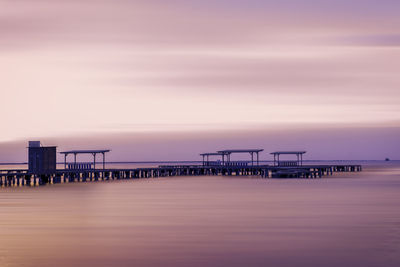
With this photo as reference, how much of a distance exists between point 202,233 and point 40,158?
150 ft

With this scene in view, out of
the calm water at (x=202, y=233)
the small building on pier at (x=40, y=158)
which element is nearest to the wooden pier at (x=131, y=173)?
the small building on pier at (x=40, y=158)

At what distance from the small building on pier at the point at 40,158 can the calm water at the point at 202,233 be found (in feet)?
77.0

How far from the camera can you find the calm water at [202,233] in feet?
71.2

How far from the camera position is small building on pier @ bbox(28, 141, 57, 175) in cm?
7025

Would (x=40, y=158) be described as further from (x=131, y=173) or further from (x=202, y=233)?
(x=202, y=233)

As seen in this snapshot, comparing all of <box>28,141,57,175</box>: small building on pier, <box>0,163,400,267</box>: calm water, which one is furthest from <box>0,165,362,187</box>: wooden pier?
<box>0,163,400,267</box>: calm water

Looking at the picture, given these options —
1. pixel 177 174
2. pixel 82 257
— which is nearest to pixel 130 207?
pixel 82 257

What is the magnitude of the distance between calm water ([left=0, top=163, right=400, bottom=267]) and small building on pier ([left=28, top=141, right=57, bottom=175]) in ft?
77.0

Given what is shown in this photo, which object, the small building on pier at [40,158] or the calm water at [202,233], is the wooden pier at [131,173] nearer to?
the small building on pier at [40,158]

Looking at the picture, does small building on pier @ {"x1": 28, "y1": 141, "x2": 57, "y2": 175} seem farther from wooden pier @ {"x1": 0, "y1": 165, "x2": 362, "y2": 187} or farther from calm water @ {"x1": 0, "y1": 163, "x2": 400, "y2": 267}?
calm water @ {"x1": 0, "y1": 163, "x2": 400, "y2": 267}

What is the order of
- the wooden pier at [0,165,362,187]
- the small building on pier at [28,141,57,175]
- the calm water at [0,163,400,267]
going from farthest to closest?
the wooden pier at [0,165,362,187] < the small building on pier at [28,141,57,175] < the calm water at [0,163,400,267]

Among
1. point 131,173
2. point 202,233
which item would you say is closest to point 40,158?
point 131,173

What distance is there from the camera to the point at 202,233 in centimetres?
2823

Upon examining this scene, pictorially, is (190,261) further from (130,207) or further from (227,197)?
(227,197)
